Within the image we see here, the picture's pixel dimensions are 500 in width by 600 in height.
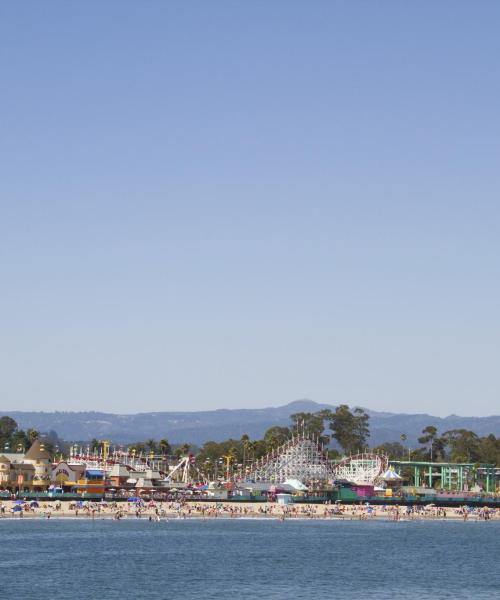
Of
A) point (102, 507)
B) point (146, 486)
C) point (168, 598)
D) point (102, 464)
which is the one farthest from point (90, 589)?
point (102, 464)

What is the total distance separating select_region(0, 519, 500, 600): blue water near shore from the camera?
77062mm

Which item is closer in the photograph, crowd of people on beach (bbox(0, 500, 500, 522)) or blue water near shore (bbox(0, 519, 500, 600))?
blue water near shore (bbox(0, 519, 500, 600))

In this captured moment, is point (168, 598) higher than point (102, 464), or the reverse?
point (102, 464)

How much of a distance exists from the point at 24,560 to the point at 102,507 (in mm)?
52452

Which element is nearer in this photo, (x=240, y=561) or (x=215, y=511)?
(x=240, y=561)

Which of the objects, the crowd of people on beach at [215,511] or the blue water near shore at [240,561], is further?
the crowd of people on beach at [215,511]

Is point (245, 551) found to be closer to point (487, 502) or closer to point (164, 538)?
point (164, 538)

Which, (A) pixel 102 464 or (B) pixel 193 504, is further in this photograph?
(A) pixel 102 464

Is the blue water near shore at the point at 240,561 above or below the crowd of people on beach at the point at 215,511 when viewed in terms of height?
below

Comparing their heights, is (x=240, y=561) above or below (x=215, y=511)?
below

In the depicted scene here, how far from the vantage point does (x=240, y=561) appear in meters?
93.6

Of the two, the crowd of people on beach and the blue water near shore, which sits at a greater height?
the crowd of people on beach

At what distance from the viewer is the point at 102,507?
14312cm

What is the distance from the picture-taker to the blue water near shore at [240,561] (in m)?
77.1
